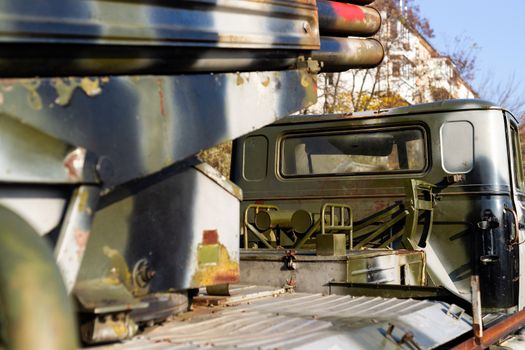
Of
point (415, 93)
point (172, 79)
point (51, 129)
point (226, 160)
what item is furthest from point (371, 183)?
point (415, 93)

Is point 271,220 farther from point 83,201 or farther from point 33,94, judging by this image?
point 33,94

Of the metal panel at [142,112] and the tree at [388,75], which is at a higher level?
the tree at [388,75]

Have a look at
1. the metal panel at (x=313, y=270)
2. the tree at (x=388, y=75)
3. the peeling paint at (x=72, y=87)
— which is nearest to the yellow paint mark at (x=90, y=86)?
the peeling paint at (x=72, y=87)

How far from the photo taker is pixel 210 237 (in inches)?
108

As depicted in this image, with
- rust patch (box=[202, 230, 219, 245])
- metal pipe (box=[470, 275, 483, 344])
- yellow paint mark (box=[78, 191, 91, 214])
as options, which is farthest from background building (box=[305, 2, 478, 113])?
yellow paint mark (box=[78, 191, 91, 214])

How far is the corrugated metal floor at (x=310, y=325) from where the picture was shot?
244 centimetres

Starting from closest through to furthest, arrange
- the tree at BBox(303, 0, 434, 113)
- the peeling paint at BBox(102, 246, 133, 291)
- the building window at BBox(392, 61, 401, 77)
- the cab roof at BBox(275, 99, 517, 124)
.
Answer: the peeling paint at BBox(102, 246, 133, 291) < the cab roof at BBox(275, 99, 517, 124) < the tree at BBox(303, 0, 434, 113) < the building window at BBox(392, 61, 401, 77)

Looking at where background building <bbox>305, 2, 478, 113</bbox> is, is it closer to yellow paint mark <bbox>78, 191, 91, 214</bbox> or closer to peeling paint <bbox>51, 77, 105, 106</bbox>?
peeling paint <bbox>51, 77, 105, 106</bbox>

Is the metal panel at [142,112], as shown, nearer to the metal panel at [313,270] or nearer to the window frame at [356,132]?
the metal panel at [313,270]

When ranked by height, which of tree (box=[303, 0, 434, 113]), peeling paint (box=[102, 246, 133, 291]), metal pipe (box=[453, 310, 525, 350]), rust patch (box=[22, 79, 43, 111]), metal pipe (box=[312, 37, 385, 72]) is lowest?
metal pipe (box=[453, 310, 525, 350])

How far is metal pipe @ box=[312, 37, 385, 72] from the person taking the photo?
3.15 m

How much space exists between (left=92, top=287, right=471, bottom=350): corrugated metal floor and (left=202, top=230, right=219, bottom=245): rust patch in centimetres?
30

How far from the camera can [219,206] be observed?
9.19 ft

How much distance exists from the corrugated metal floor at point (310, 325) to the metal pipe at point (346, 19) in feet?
3.81
